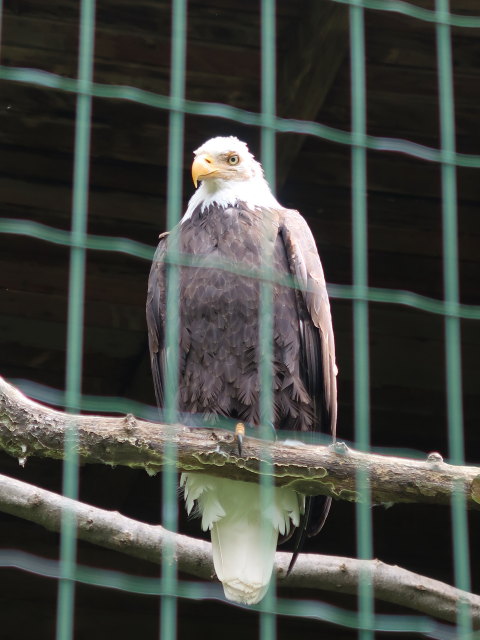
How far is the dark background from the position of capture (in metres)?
4.52

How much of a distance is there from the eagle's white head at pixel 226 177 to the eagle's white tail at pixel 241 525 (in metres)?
0.89

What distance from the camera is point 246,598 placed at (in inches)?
150

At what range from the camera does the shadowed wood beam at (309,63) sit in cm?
428

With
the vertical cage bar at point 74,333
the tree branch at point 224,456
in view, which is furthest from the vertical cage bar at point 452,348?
the vertical cage bar at point 74,333

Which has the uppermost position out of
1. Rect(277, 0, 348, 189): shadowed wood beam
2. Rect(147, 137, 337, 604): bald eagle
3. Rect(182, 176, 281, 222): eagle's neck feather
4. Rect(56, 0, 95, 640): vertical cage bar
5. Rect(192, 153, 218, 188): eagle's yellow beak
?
Rect(277, 0, 348, 189): shadowed wood beam

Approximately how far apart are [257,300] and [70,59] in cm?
119

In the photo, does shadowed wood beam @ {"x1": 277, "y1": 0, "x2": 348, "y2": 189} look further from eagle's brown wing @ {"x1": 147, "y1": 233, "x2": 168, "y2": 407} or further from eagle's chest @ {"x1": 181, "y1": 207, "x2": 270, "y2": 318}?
eagle's brown wing @ {"x1": 147, "y1": 233, "x2": 168, "y2": 407}

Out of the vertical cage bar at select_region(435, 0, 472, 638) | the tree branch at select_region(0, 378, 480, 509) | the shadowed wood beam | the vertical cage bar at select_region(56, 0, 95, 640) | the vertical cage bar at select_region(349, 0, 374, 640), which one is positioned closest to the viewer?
the vertical cage bar at select_region(56, 0, 95, 640)

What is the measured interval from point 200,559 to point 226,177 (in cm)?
138

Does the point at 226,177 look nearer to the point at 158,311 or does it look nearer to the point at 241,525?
the point at 158,311

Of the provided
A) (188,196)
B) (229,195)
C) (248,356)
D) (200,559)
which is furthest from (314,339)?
(188,196)

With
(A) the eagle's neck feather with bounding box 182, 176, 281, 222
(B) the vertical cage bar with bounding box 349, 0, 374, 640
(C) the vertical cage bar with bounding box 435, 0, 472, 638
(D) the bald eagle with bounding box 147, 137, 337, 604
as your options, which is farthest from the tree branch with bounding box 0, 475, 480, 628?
(A) the eagle's neck feather with bounding box 182, 176, 281, 222

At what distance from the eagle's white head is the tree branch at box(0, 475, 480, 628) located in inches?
46.9

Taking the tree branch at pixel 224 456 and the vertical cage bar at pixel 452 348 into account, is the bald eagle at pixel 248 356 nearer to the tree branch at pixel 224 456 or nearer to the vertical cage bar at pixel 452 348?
the tree branch at pixel 224 456
